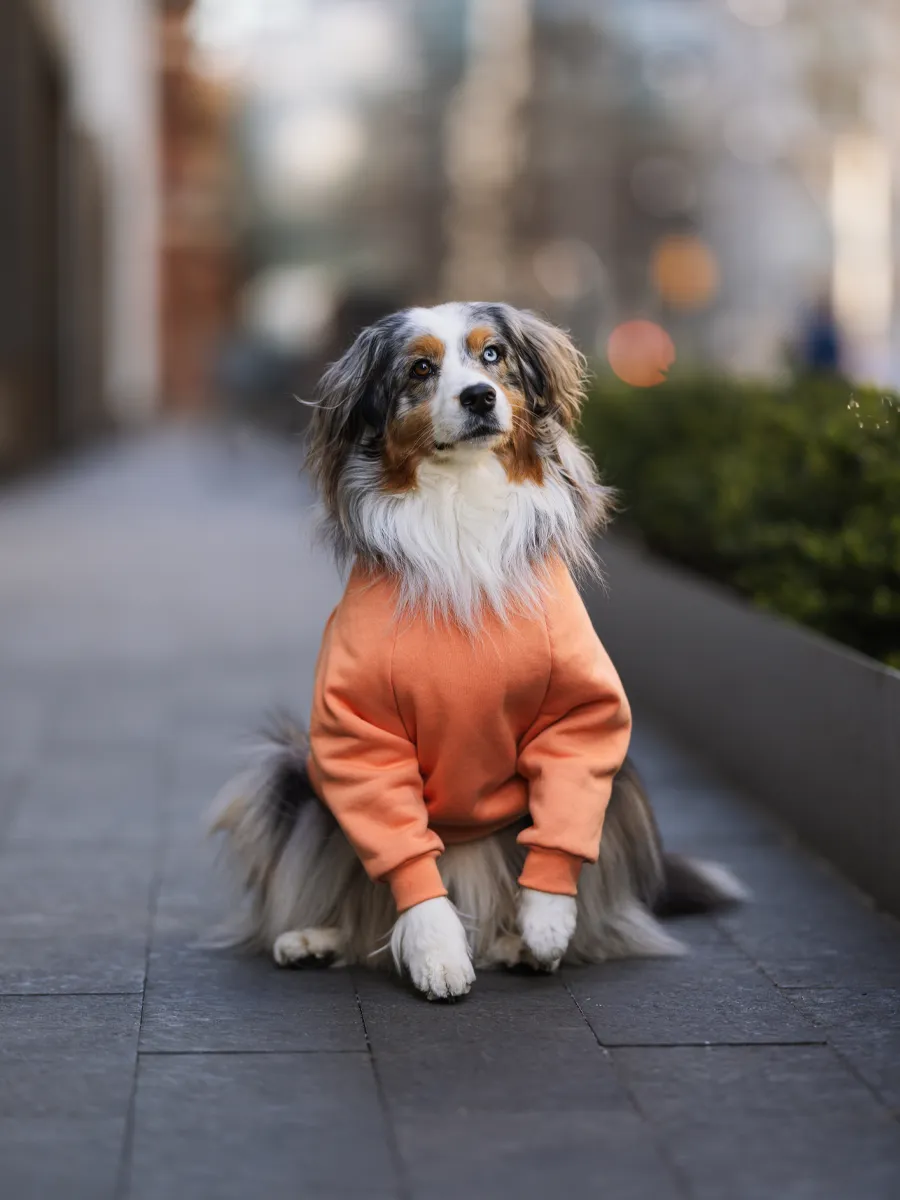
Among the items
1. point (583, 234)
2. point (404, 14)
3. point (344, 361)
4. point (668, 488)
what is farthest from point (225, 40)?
point (344, 361)

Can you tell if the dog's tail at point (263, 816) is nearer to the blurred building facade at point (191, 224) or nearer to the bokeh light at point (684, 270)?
the blurred building facade at point (191, 224)

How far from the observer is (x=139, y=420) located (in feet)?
123

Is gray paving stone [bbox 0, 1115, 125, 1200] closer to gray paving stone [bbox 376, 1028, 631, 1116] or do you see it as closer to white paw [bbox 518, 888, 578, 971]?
gray paving stone [bbox 376, 1028, 631, 1116]

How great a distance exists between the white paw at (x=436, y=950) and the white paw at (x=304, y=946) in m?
→ 0.33

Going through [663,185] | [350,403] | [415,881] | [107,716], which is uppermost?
[663,185]

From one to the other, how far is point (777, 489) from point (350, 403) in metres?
2.92

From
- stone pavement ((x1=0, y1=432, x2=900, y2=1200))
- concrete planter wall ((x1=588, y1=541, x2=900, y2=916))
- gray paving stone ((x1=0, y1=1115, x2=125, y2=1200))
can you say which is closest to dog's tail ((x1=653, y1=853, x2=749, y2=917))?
stone pavement ((x1=0, y1=432, x2=900, y2=1200))

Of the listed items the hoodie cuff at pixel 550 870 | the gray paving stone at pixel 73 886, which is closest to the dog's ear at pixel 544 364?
the hoodie cuff at pixel 550 870

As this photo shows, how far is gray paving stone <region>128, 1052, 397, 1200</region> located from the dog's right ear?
124 cm

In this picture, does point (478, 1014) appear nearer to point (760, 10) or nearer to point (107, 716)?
point (107, 716)

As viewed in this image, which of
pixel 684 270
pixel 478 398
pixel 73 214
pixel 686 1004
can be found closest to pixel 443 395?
pixel 478 398

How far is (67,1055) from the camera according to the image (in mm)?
3518

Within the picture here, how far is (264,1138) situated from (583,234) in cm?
3117

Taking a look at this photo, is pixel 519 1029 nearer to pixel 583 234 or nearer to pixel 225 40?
pixel 225 40
